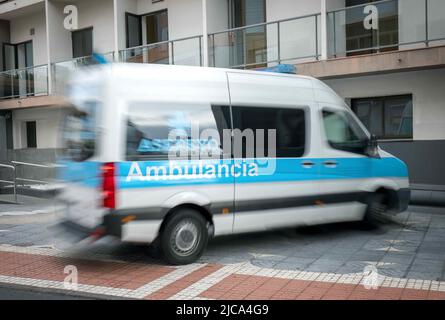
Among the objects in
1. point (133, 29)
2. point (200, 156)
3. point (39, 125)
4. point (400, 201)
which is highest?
point (133, 29)

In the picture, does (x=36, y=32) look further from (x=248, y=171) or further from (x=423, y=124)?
(x=248, y=171)

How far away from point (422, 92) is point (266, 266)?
22.3ft

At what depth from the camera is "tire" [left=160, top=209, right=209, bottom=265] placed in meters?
6.53

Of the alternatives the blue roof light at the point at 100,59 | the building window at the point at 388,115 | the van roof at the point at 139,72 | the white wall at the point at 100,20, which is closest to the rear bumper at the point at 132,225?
the van roof at the point at 139,72

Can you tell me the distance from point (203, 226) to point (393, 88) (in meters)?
6.95

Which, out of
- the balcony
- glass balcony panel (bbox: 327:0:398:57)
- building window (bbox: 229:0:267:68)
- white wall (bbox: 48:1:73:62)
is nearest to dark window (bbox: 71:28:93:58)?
white wall (bbox: 48:1:73:62)

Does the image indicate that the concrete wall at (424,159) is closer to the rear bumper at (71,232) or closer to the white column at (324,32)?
the white column at (324,32)

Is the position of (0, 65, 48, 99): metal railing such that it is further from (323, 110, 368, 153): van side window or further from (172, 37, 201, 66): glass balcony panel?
(323, 110, 368, 153): van side window

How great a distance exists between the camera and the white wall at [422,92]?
11.2 m

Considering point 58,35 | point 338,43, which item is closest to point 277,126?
point 338,43

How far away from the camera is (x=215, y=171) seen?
6.79 metres

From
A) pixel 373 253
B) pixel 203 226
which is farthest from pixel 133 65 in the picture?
pixel 373 253

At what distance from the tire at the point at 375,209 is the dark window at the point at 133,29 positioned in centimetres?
1113

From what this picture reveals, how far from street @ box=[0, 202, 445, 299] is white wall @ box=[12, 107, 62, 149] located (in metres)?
10.8
